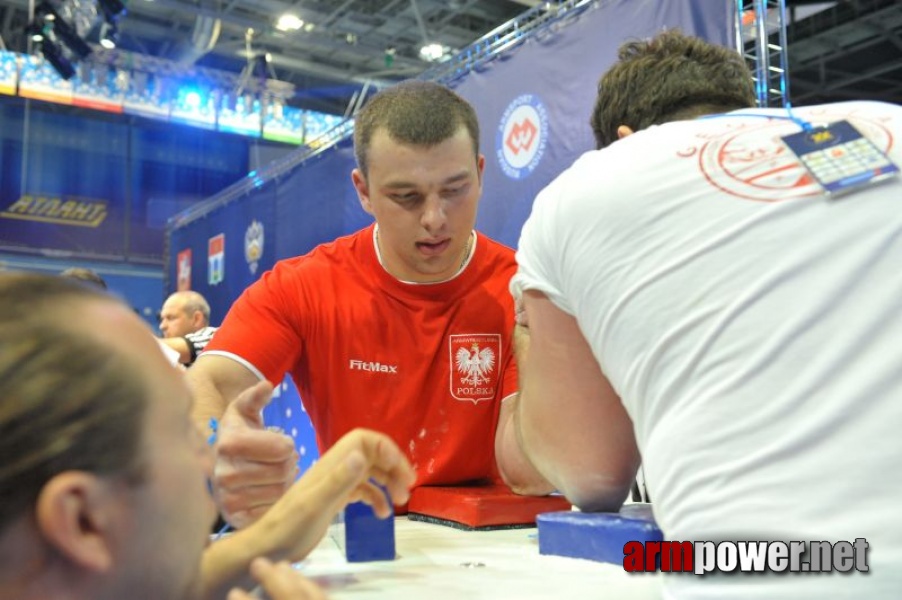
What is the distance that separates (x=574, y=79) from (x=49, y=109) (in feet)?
30.2

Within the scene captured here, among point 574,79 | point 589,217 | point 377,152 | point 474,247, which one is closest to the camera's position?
point 589,217

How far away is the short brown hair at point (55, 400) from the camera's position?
474mm

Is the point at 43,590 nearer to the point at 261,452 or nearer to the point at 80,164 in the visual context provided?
the point at 261,452

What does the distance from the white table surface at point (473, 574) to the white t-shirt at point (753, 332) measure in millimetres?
98

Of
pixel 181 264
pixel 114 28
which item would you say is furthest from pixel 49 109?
pixel 181 264

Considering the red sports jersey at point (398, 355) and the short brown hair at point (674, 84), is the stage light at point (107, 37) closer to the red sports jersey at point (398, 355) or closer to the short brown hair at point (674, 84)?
the red sports jersey at point (398, 355)

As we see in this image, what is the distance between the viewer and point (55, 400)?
0.49 metres

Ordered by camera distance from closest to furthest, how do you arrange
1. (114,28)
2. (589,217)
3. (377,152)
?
(589,217) → (377,152) → (114,28)

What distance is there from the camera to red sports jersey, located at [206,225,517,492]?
62.2 inches

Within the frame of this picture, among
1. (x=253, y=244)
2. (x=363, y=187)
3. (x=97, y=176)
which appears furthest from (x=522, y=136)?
(x=97, y=176)

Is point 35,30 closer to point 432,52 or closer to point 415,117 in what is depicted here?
point 432,52

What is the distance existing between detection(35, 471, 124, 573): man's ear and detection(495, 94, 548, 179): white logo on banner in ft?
8.71

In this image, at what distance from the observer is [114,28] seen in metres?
6.89

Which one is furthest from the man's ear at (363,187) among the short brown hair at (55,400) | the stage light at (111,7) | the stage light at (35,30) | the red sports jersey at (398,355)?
the stage light at (35,30)
